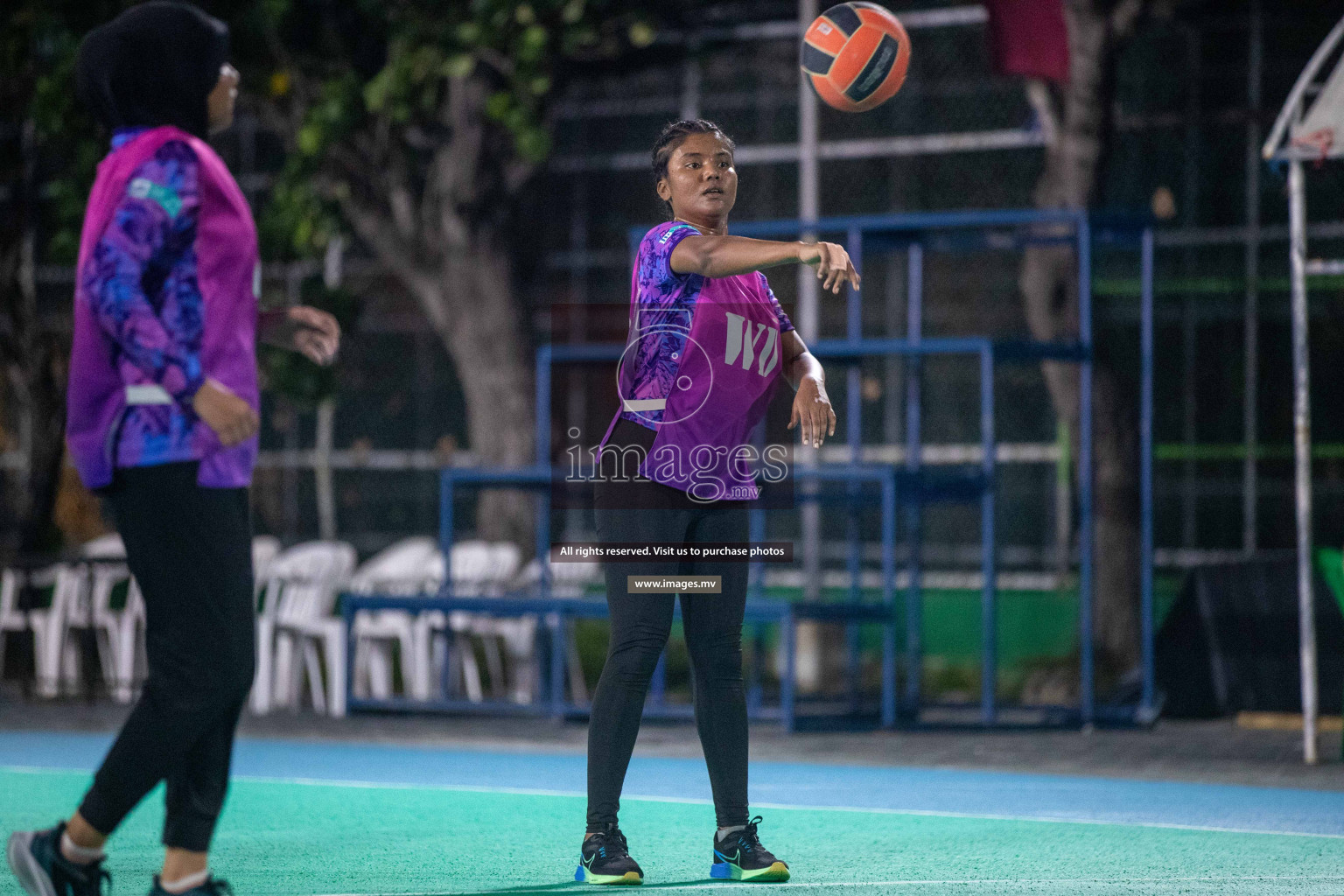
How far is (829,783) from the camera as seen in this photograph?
8117 millimetres

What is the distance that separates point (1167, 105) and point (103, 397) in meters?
10.4

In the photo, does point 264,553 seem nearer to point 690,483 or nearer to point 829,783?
point 829,783

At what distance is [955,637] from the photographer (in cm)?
1349

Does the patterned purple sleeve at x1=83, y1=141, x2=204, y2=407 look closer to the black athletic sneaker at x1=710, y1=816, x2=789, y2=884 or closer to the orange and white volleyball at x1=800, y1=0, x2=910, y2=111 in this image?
the black athletic sneaker at x1=710, y1=816, x2=789, y2=884

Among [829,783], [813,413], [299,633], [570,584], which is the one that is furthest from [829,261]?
[570,584]

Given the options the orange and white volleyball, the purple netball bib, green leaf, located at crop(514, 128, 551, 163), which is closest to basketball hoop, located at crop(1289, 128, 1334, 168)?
the orange and white volleyball

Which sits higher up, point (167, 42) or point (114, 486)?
point (167, 42)

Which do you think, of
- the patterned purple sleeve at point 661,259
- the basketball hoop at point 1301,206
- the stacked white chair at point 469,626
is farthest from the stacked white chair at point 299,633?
the patterned purple sleeve at point 661,259

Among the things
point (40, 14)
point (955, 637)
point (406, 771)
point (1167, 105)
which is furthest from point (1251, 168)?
point (40, 14)

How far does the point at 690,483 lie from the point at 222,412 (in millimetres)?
1396

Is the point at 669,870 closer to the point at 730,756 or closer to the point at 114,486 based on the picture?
the point at 730,756

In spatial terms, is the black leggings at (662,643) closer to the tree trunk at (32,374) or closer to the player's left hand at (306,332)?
the player's left hand at (306,332)

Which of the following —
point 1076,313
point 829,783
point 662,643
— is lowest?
point 829,783

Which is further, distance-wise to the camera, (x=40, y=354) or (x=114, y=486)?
(x=40, y=354)
